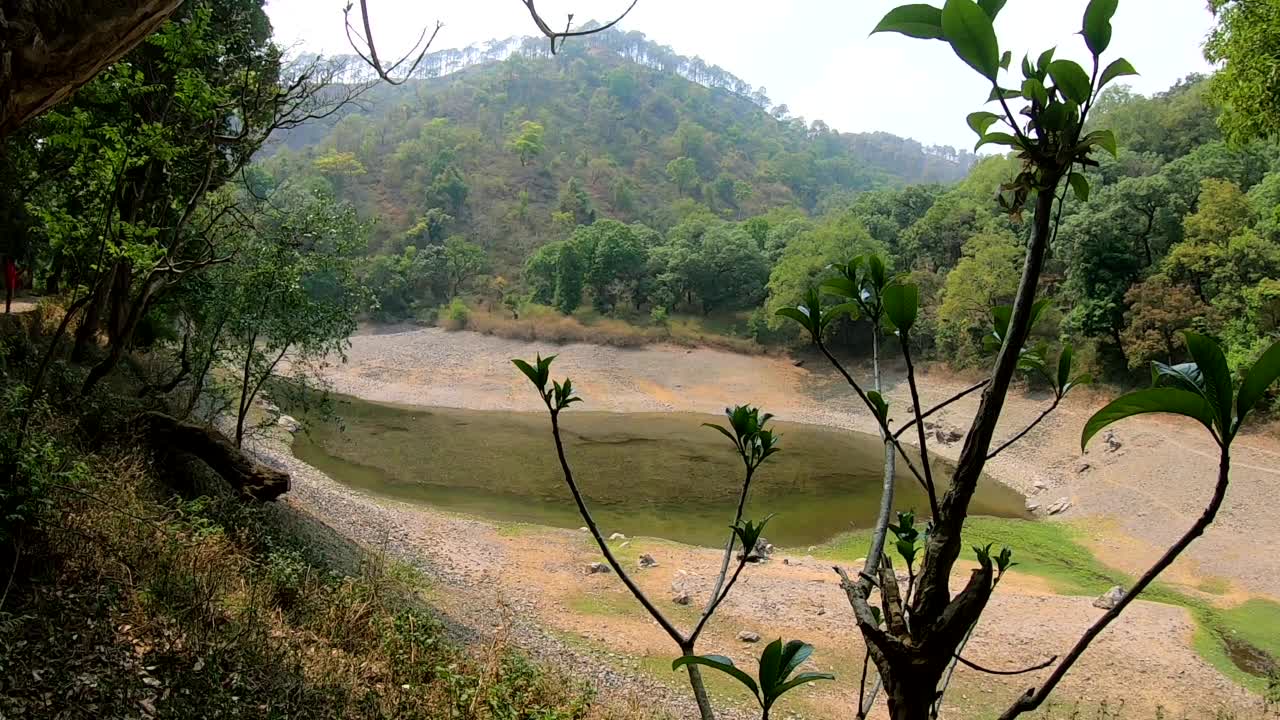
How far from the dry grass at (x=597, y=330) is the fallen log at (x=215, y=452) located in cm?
2581

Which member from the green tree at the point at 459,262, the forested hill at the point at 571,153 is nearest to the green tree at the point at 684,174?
the forested hill at the point at 571,153

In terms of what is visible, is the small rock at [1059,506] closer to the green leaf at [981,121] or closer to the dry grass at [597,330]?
the green leaf at [981,121]

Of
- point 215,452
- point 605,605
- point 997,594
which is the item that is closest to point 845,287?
point 215,452

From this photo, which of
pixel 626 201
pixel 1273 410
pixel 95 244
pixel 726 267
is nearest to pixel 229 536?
pixel 95 244

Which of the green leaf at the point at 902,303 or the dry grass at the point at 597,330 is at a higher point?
the green leaf at the point at 902,303

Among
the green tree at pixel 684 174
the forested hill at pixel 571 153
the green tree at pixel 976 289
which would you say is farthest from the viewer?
the green tree at pixel 684 174

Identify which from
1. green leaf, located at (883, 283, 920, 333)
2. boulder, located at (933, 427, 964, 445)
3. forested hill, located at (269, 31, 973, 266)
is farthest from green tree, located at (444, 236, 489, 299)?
green leaf, located at (883, 283, 920, 333)

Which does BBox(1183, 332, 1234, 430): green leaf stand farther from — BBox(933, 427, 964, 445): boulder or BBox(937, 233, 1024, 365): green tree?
BBox(937, 233, 1024, 365): green tree

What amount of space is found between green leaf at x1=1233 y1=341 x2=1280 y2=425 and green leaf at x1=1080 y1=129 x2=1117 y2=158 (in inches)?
9.9

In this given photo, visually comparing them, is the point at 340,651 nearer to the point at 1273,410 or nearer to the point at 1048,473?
the point at 1048,473

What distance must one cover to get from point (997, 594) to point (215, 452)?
1110 cm

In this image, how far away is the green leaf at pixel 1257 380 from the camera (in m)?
0.65

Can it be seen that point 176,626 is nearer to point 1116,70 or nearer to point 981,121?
point 981,121

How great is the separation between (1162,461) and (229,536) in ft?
63.0
